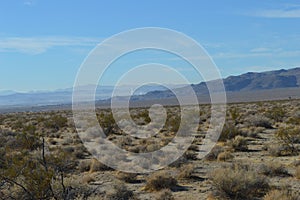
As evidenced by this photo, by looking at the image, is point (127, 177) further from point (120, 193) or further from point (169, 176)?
point (120, 193)

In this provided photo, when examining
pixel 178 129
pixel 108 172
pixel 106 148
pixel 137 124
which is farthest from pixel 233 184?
pixel 137 124

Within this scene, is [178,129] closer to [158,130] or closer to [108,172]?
[158,130]

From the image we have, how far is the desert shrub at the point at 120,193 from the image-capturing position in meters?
11.0

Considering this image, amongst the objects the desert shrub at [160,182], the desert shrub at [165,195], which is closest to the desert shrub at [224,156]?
the desert shrub at [160,182]

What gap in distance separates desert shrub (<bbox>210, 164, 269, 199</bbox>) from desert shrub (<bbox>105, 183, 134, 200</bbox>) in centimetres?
224

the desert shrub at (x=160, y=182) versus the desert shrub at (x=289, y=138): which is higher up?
the desert shrub at (x=289, y=138)

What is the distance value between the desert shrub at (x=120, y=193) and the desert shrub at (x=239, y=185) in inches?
88.2

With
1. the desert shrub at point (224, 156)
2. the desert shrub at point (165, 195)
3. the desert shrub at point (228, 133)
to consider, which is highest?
the desert shrub at point (228, 133)

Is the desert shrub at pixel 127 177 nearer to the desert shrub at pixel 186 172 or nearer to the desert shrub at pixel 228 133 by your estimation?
the desert shrub at pixel 186 172

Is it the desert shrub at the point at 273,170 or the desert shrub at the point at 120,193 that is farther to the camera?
the desert shrub at the point at 273,170

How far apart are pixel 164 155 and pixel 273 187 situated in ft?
21.4

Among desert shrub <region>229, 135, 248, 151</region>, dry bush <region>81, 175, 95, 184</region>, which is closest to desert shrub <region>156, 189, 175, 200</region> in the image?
dry bush <region>81, 175, 95, 184</region>

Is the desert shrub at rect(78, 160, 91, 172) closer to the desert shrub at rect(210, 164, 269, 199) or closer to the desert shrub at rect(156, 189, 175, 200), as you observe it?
the desert shrub at rect(156, 189, 175, 200)

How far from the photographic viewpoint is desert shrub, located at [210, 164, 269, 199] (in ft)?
35.4
